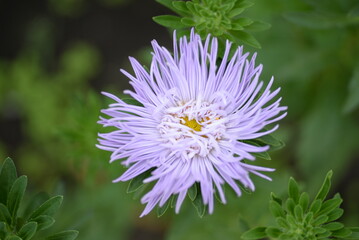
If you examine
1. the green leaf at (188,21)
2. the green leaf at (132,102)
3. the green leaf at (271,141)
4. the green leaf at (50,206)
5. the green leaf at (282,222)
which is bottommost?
the green leaf at (282,222)

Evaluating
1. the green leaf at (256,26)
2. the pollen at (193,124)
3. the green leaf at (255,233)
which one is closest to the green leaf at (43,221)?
the pollen at (193,124)

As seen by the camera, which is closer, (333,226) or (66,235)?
(333,226)

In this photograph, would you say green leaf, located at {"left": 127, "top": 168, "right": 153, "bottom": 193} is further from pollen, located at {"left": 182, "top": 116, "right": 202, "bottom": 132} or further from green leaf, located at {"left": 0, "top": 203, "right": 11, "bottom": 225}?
green leaf, located at {"left": 0, "top": 203, "right": 11, "bottom": 225}

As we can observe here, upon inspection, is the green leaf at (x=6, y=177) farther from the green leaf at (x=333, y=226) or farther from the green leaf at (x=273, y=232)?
the green leaf at (x=333, y=226)

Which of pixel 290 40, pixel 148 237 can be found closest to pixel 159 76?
pixel 290 40

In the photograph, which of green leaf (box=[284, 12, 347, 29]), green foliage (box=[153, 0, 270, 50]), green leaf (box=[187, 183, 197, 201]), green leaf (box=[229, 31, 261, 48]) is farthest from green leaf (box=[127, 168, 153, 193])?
green leaf (box=[284, 12, 347, 29])

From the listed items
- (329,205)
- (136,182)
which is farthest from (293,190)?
(136,182)

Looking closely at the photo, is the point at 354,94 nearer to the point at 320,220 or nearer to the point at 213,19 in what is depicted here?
the point at 320,220
